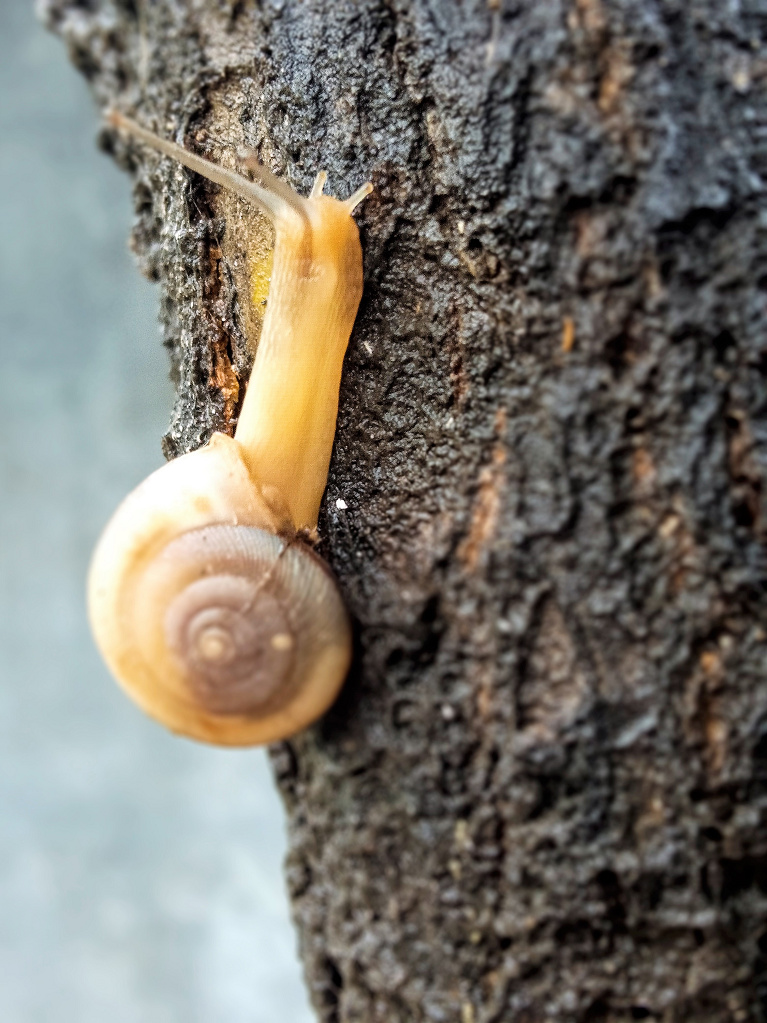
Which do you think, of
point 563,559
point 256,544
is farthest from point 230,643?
point 563,559

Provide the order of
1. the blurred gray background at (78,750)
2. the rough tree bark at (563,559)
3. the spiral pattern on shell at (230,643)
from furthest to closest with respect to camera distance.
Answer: the blurred gray background at (78,750), the spiral pattern on shell at (230,643), the rough tree bark at (563,559)

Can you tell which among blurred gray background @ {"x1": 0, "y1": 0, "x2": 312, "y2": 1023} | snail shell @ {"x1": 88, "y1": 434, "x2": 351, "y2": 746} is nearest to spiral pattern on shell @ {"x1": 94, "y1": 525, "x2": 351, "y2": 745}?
snail shell @ {"x1": 88, "y1": 434, "x2": 351, "y2": 746}

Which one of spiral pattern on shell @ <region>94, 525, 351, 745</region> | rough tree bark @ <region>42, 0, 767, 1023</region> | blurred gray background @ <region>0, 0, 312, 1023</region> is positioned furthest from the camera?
blurred gray background @ <region>0, 0, 312, 1023</region>

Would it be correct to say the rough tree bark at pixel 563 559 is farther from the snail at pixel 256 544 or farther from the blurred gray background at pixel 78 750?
the blurred gray background at pixel 78 750

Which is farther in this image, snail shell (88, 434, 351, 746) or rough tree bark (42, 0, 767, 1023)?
snail shell (88, 434, 351, 746)

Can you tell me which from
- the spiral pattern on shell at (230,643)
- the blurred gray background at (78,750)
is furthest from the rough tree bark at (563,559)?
the blurred gray background at (78,750)

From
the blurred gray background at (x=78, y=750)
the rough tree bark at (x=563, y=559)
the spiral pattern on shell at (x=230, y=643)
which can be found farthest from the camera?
the blurred gray background at (x=78, y=750)

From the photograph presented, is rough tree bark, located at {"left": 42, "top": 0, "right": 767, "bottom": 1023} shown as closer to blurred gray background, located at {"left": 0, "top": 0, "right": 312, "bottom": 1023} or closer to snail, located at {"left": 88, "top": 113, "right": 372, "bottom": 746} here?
snail, located at {"left": 88, "top": 113, "right": 372, "bottom": 746}
